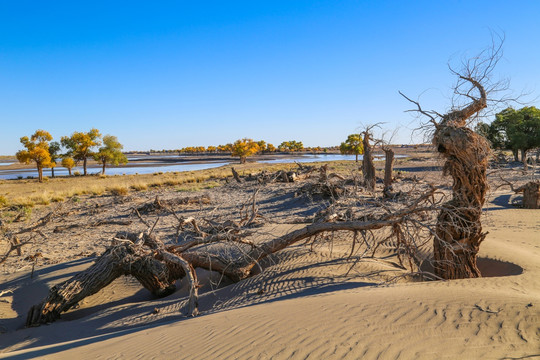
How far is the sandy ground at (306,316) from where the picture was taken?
326 centimetres

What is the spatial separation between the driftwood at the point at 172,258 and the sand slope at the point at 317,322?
1.27 feet

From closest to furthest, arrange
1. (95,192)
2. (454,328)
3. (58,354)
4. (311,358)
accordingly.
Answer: (311,358)
(454,328)
(58,354)
(95,192)

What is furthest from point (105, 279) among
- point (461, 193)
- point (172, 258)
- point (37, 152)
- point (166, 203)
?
point (37, 152)

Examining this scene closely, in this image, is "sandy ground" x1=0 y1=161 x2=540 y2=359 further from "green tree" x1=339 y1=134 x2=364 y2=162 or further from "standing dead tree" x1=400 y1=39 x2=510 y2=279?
"green tree" x1=339 y1=134 x2=364 y2=162

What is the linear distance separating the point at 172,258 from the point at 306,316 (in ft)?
9.19

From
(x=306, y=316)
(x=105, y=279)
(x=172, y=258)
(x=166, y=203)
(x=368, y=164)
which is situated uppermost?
(x=368, y=164)

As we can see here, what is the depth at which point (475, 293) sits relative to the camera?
4301 millimetres

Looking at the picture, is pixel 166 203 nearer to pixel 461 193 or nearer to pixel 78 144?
pixel 461 193

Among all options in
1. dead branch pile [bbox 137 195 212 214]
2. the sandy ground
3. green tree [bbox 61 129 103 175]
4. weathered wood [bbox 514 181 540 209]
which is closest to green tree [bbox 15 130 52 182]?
green tree [bbox 61 129 103 175]

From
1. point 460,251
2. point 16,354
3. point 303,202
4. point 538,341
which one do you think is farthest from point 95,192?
point 538,341

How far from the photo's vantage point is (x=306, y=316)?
158 inches

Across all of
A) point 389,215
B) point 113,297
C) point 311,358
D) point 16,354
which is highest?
point 389,215

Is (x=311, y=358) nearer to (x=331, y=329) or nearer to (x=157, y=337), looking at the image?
(x=331, y=329)

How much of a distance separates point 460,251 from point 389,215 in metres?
1.30
